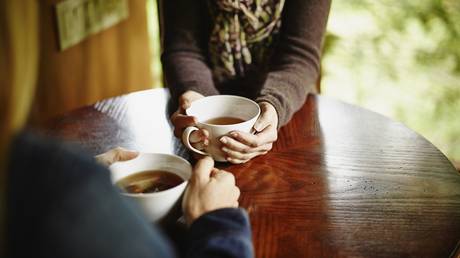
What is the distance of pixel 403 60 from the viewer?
2201 mm

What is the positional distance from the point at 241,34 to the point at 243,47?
0.12 ft

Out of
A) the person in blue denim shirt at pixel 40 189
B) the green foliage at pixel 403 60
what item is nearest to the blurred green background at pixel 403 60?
the green foliage at pixel 403 60

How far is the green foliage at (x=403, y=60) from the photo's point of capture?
6.93 feet

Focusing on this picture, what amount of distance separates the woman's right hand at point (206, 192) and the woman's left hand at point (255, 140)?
120mm

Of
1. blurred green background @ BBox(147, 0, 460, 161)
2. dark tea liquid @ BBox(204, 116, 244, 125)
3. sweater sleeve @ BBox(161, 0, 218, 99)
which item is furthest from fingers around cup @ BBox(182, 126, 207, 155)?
blurred green background @ BBox(147, 0, 460, 161)

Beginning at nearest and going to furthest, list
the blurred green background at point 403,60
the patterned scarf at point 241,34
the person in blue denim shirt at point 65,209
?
the person in blue denim shirt at point 65,209
the patterned scarf at point 241,34
the blurred green background at point 403,60

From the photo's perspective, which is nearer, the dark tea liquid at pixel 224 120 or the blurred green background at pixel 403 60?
the dark tea liquid at pixel 224 120

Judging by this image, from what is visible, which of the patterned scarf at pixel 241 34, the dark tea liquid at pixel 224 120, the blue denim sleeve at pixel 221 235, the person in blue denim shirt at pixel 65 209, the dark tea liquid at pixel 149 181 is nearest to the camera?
the person in blue denim shirt at pixel 65 209

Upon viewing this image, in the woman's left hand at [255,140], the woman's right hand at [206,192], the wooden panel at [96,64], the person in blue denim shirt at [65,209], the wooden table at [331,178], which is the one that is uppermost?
the person in blue denim shirt at [65,209]

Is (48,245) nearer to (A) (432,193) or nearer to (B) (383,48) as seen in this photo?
(A) (432,193)

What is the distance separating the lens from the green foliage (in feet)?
6.93

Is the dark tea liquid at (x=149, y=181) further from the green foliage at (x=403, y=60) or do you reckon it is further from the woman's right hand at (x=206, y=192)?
the green foliage at (x=403, y=60)

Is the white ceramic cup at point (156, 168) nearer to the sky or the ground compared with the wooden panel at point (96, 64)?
nearer to the sky

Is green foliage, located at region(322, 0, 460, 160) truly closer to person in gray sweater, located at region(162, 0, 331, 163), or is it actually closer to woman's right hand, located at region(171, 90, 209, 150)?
person in gray sweater, located at region(162, 0, 331, 163)
